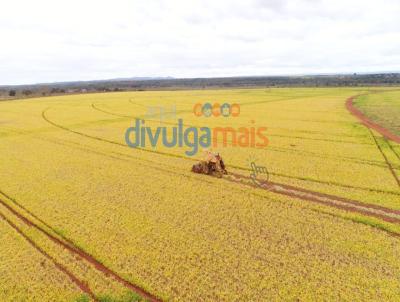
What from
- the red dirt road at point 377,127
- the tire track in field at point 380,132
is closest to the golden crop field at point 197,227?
the tire track in field at point 380,132

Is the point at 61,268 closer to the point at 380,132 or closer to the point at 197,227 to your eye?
the point at 197,227

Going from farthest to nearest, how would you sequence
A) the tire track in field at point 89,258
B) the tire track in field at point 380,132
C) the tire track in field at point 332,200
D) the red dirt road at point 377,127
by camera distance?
the red dirt road at point 377,127 < the tire track in field at point 380,132 < the tire track in field at point 332,200 < the tire track in field at point 89,258

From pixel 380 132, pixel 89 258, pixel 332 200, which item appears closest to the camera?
pixel 89 258

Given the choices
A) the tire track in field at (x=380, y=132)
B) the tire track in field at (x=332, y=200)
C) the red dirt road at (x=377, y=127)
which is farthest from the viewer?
the red dirt road at (x=377, y=127)

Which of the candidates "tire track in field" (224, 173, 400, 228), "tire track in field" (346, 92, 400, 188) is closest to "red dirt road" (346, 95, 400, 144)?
"tire track in field" (346, 92, 400, 188)

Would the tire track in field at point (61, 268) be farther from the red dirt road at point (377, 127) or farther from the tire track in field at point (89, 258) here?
the red dirt road at point (377, 127)

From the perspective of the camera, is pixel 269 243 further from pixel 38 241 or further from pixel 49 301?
pixel 38 241

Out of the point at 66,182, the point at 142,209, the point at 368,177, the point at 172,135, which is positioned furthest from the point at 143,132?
the point at 368,177

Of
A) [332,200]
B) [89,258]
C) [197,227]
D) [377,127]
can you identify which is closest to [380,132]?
[377,127]

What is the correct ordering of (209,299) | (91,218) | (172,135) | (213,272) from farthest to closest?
(172,135), (91,218), (213,272), (209,299)
